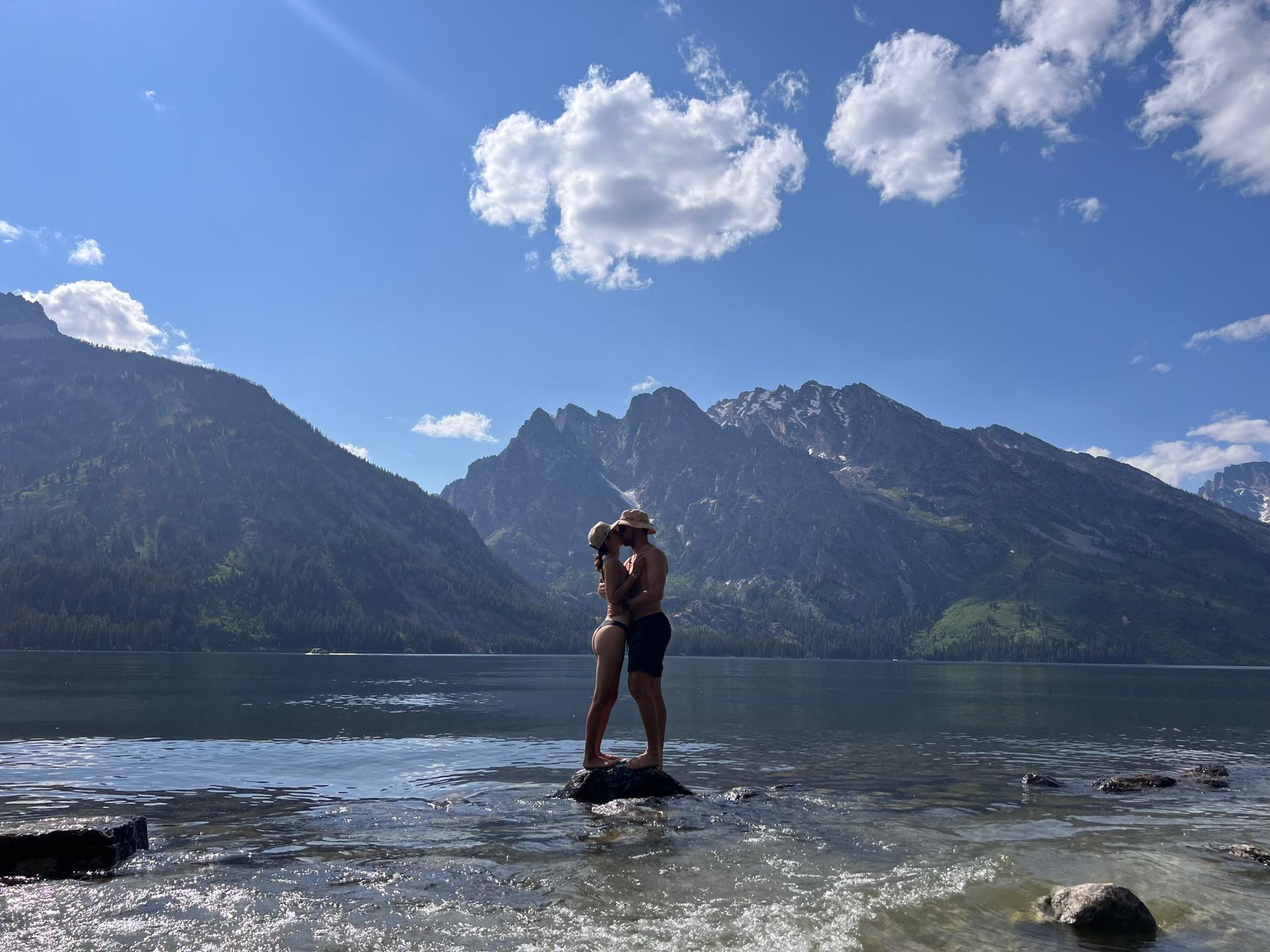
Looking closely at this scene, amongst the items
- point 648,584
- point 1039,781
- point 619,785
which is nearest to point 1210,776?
point 1039,781

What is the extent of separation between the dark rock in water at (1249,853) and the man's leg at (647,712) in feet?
41.2

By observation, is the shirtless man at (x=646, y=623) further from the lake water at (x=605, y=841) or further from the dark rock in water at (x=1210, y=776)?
the dark rock in water at (x=1210, y=776)

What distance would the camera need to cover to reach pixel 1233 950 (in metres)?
11.1

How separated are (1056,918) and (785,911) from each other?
13.8 feet

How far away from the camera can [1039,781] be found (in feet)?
102

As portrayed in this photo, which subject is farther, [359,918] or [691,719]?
[691,719]

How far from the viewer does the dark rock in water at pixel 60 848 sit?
13156 millimetres

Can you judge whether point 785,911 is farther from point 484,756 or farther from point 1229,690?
point 1229,690

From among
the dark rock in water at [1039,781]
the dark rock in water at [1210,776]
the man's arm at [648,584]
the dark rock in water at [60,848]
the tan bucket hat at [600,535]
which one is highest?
the tan bucket hat at [600,535]

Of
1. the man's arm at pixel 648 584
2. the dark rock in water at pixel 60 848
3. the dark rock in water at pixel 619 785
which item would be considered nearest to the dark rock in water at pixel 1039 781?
the dark rock in water at pixel 619 785

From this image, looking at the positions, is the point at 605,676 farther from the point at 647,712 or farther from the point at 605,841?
the point at 605,841

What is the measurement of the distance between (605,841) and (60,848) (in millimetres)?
9146

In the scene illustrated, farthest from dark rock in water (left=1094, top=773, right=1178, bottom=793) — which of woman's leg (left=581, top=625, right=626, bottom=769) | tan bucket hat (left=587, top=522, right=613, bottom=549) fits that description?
tan bucket hat (left=587, top=522, right=613, bottom=549)

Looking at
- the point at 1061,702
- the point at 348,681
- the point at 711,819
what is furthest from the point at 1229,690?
the point at 711,819
